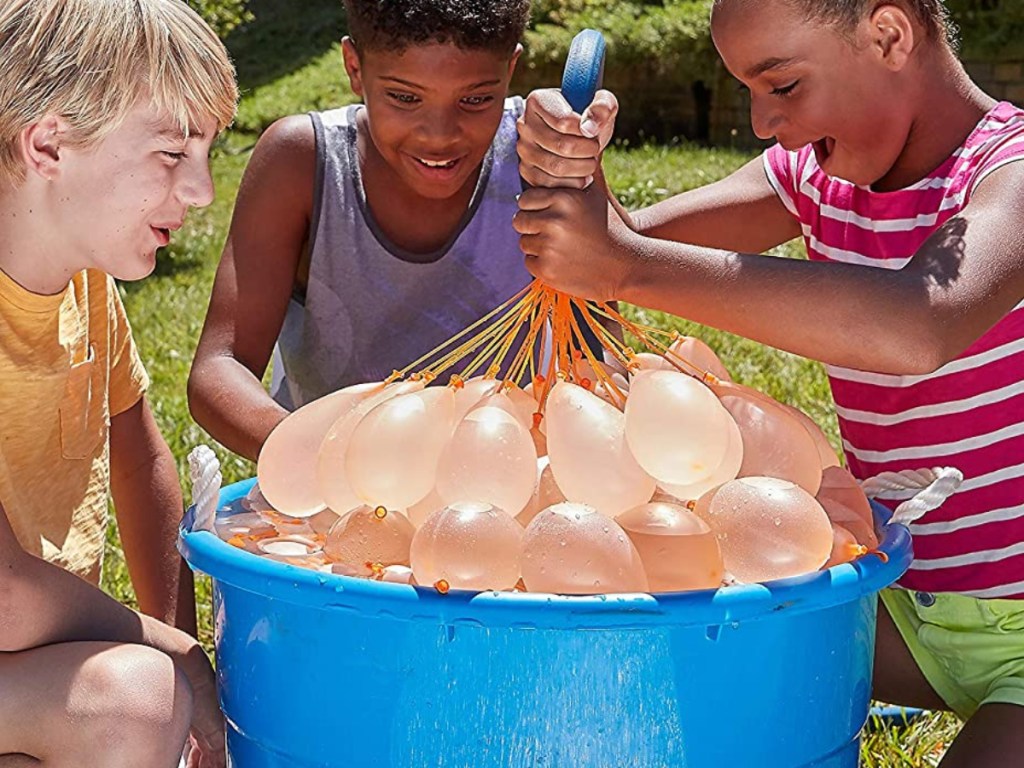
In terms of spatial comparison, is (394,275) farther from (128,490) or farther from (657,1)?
(657,1)

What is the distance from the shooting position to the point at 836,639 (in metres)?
1.38

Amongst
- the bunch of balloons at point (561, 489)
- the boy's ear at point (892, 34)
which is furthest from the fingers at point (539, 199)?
the boy's ear at point (892, 34)

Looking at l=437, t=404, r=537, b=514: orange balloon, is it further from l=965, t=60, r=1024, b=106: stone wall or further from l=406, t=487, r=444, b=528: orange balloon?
l=965, t=60, r=1024, b=106: stone wall

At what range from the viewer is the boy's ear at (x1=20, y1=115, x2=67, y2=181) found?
1.62 m

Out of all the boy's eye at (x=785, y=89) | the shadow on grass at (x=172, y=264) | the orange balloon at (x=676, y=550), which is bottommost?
the shadow on grass at (x=172, y=264)

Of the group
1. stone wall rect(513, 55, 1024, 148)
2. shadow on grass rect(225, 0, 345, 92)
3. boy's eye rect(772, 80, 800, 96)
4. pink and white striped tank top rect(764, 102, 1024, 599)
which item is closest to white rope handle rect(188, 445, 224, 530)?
boy's eye rect(772, 80, 800, 96)

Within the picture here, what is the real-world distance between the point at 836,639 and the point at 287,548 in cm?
56

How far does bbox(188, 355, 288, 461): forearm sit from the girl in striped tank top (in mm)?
664

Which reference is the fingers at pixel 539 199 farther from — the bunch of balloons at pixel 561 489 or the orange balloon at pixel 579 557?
the orange balloon at pixel 579 557

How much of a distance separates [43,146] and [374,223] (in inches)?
30.9

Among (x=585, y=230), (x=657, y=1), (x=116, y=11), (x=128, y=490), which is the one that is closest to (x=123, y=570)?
(x=128, y=490)

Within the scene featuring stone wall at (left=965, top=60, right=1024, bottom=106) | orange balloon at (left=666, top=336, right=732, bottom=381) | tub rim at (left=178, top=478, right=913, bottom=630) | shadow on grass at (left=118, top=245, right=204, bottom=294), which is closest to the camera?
tub rim at (left=178, top=478, right=913, bottom=630)

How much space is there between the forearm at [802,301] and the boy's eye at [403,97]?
2.31ft

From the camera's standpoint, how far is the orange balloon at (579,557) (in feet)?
4.11
